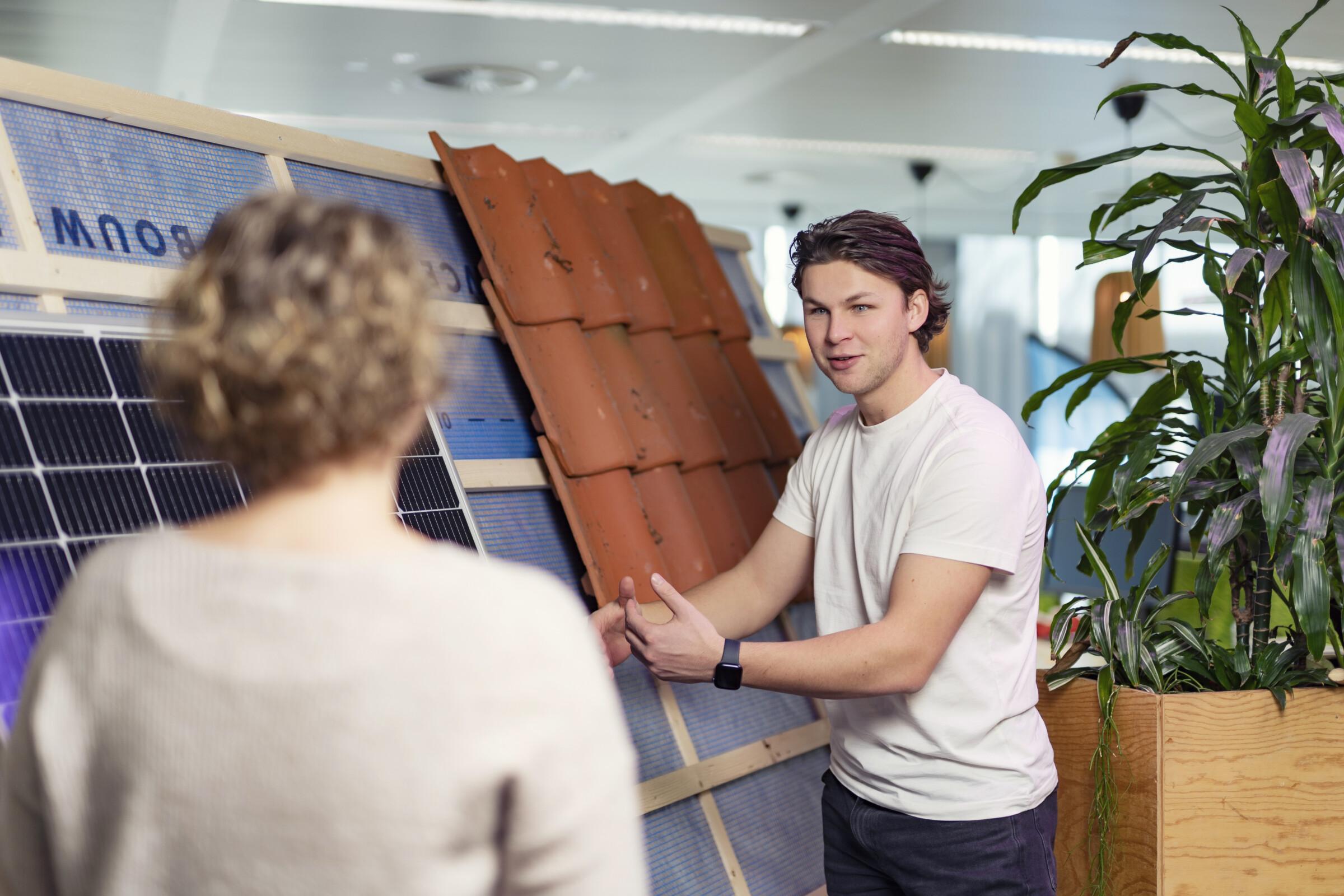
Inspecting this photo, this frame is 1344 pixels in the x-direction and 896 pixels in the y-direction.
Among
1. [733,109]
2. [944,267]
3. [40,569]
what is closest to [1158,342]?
[733,109]

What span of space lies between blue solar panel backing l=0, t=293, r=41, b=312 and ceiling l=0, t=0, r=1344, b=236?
3149 millimetres

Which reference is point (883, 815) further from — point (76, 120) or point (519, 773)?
point (76, 120)

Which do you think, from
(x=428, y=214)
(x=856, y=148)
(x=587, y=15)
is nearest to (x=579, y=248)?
(x=428, y=214)

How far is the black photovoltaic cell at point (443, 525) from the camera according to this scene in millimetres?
1636

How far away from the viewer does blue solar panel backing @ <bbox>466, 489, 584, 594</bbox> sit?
1.79 meters

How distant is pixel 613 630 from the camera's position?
1646mm

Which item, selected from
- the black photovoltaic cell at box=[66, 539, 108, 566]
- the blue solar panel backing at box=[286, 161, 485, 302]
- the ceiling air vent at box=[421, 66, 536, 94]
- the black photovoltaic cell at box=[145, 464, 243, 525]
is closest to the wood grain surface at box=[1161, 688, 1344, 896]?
the blue solar panel backing at box=[286, 161, 485, 302]

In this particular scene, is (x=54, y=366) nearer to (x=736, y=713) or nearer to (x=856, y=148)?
(x=736, y=713)

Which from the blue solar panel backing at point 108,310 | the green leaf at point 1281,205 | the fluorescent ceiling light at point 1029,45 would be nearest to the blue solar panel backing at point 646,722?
the blue solar panel backing at point 108,310

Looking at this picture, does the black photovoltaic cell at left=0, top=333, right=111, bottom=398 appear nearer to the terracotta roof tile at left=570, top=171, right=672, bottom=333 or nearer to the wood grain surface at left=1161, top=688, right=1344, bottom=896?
the terracotta roof tile at left=570, top=171, right=672, bottom=333

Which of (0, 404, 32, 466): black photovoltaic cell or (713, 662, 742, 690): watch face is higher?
(0, 404, 32, 466): black photovoltaic cell

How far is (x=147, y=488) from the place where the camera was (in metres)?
1.35

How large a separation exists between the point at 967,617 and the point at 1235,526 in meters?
0.63

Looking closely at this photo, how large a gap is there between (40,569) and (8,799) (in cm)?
53
